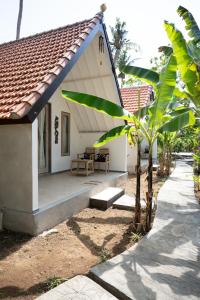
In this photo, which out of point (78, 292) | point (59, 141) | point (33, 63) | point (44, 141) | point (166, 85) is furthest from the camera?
point (59, 141)

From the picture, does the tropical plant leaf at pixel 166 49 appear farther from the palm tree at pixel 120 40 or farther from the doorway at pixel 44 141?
the palm tree at pixel 120 40

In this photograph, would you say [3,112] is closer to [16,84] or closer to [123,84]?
[16,84]

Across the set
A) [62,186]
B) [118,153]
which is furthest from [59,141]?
[62,186]

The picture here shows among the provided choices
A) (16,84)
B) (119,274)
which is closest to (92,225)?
(119,274)

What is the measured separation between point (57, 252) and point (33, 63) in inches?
182

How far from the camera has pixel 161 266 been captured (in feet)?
12.1

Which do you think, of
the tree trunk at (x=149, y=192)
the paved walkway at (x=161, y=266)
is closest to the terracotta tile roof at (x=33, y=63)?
the tree trunk at (x=149, y=192)

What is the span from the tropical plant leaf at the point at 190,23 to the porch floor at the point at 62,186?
192 inches

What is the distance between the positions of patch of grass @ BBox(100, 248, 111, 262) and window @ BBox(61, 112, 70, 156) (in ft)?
20.4

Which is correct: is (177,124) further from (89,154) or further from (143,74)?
(89,154)

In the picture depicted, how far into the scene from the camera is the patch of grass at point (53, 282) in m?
3.29

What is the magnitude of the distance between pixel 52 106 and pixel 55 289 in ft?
23.7

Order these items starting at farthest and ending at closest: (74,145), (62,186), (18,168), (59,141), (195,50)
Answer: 1. (74,145)
2. (59,141)
3. (62,186)
4. (195,50)
5. (18,168)

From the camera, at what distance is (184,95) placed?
5.94 metres
